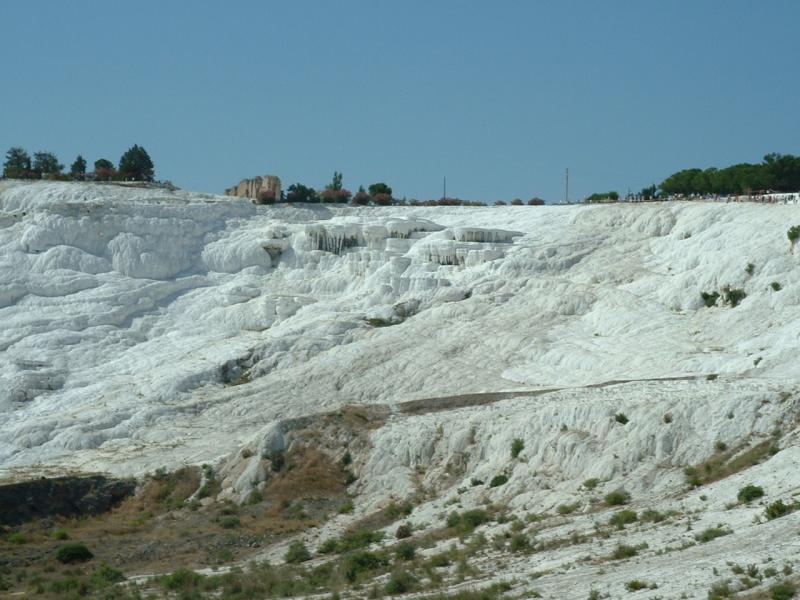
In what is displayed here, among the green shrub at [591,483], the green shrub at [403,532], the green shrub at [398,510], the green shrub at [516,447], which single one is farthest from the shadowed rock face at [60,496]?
the green shrub at [591,483]

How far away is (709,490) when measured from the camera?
3666cm

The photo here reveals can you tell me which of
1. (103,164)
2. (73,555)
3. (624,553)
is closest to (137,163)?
(103,164)

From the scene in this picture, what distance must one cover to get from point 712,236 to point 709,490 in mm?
28179

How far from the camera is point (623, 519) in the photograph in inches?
1399

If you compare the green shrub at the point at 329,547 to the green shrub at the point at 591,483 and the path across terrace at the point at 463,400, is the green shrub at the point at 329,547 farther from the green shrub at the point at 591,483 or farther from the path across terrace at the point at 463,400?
the path across terrace at the point at 463,400

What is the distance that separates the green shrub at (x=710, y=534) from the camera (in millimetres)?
31284

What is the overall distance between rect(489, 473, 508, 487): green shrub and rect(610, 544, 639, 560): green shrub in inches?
417

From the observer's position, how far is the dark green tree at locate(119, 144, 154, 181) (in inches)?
3910

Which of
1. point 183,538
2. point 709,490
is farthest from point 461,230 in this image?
point 709,490

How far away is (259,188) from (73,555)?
45.9m

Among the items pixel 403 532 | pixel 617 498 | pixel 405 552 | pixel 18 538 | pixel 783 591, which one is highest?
pixel 783 591

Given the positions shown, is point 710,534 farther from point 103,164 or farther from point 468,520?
point 103,164

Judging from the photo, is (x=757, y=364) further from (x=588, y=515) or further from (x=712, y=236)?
(x=712, y=236)

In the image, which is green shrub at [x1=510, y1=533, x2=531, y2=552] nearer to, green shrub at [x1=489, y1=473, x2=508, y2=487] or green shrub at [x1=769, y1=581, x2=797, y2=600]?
green shrub at [x1=489, y1=473, x2=508, y2=487]
